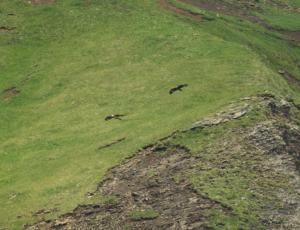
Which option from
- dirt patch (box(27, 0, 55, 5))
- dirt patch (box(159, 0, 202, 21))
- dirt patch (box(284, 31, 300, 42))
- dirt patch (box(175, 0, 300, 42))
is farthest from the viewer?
dirt patch (box(175, 0, 300, 42))

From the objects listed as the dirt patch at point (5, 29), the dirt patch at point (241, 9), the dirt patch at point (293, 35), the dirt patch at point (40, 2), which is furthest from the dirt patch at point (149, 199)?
the dirt patch at point (241, 9)

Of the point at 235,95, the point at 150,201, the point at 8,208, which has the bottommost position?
the point at 8,208

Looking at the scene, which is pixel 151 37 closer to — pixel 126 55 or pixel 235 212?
pixel 126 55

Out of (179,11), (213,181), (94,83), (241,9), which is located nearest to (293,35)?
(241,9)

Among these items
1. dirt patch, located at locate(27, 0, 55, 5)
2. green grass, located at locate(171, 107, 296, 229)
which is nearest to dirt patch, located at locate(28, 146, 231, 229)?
green grass, located at locate(171, 107, 296, 229)

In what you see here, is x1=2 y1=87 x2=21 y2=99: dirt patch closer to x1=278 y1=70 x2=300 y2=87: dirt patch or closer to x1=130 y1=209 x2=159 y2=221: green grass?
x1=278 y1=70 x2=300 y2=87: dirt patch

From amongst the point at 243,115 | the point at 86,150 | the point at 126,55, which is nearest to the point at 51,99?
the point at 126,55
